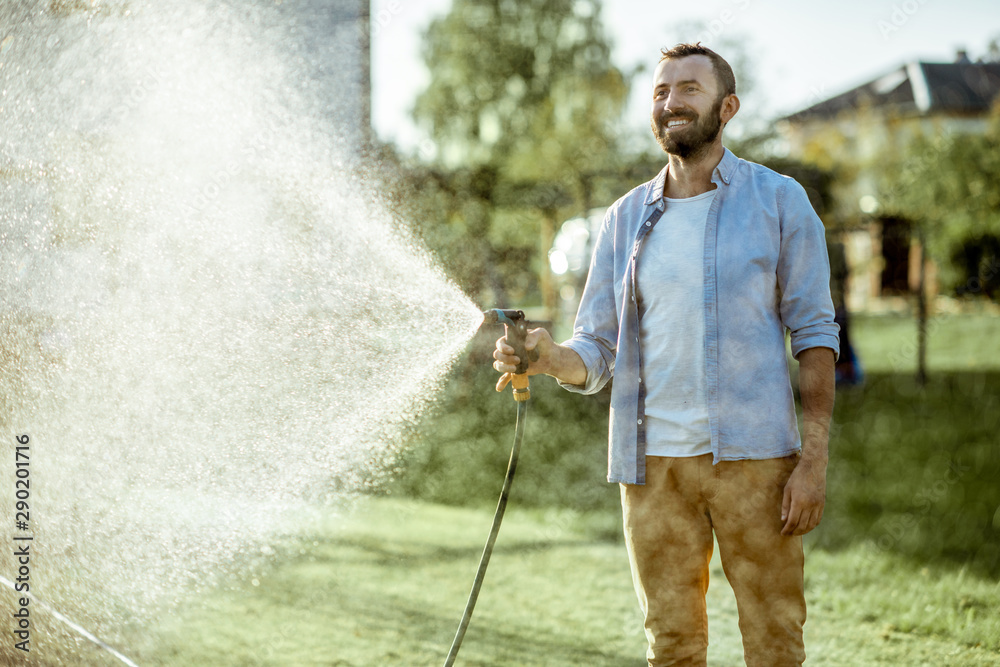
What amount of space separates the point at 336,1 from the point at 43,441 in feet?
13.7

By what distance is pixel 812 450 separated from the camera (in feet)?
6.88

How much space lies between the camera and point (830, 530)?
16.6 feet

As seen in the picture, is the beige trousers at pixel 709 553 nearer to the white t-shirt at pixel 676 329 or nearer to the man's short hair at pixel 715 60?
the white t-shirt at pixel 676 329

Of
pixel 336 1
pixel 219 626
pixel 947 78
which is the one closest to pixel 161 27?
pixel 336 1

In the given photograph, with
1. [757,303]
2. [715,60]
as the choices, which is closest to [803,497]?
[757,303]

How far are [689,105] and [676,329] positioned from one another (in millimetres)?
583

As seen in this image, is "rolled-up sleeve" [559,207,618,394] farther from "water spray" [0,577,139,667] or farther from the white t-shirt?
"water spray" [0,577,139,667]

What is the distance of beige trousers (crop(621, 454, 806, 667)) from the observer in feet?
6.96

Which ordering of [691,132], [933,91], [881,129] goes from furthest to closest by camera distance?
1. [933,91]
2. [881,129]
3. [691,132]

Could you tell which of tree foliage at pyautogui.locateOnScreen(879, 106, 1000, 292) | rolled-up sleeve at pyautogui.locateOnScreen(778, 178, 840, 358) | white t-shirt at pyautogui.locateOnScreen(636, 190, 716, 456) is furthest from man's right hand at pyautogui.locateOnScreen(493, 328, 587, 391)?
tree foliage at pyautogui.locateOnScreen(879, 106, 1000, 292)

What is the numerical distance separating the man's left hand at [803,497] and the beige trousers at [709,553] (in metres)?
0.05

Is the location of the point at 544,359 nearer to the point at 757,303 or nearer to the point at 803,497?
the point at 757,303

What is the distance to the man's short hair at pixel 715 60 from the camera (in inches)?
85.7

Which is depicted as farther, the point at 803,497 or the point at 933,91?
the point at 933,91
